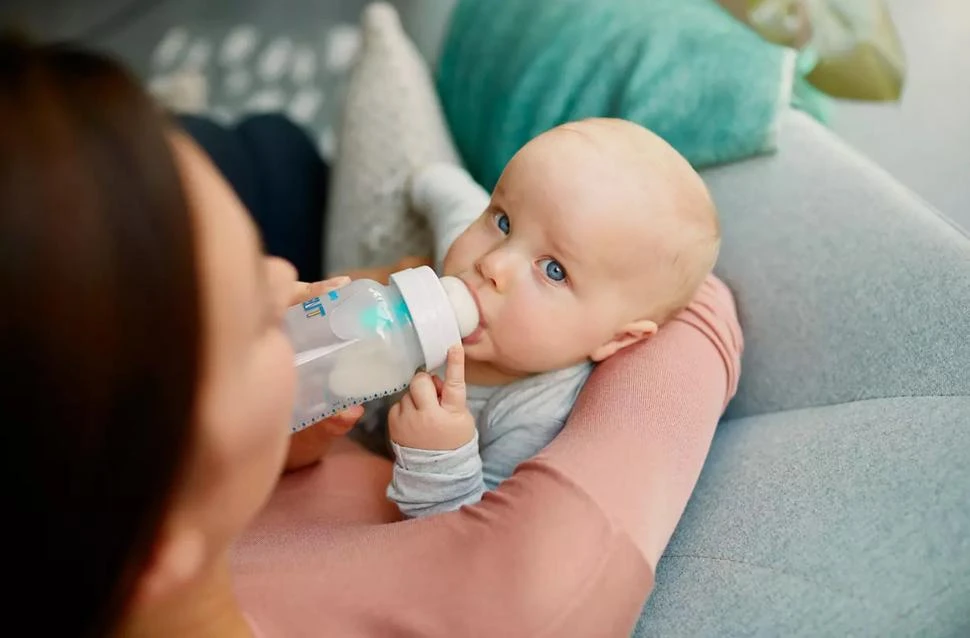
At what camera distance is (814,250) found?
34.2 inches

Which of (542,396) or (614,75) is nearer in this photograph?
(542,396)

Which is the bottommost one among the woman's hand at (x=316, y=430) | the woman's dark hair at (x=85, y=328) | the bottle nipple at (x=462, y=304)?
the woman's hand at (x=316, y=430)

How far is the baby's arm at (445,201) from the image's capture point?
1005 mm

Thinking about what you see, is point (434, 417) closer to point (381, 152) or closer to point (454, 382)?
point (454, 382)

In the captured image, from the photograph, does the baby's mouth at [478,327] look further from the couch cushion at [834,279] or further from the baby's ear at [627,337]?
the couch cushion at [834,279]

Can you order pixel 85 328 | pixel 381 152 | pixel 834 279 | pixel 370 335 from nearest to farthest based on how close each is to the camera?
pixel 85 328, pixel 370 335, pixel 834 279, pixel 381 152

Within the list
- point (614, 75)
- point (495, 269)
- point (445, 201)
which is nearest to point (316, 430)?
point (495, 269)

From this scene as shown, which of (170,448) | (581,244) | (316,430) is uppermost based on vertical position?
(170,448)


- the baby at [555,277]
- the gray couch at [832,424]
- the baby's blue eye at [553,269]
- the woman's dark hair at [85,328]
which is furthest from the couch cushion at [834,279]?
the woman's dark hair at [85,328]

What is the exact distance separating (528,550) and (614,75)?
0.72 m

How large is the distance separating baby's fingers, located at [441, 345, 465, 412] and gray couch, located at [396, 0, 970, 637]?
240 mm

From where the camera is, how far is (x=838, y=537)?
0.64m

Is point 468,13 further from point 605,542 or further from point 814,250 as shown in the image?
point 605,542

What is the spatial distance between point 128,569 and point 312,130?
1.69 metres
